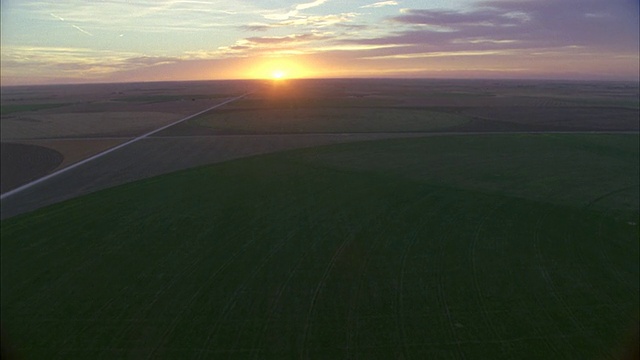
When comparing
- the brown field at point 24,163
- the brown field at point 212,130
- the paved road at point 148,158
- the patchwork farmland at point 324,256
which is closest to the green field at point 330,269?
the patchwork farmland at point 324,256

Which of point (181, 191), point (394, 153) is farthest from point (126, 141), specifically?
point (394, 153)

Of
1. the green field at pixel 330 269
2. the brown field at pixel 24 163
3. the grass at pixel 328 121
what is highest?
the grass at pixel 328 121

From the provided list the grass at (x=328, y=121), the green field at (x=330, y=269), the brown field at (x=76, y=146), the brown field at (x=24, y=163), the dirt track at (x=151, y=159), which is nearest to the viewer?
the green field at (x=330, y=269)

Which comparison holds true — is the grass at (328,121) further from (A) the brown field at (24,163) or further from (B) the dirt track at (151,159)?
(A) the brown field at (24,163)

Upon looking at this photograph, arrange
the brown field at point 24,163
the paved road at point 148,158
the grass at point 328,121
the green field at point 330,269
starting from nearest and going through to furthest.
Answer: the green field at point 330,269, the paved road at point 148,158, the brown field at point 24,163, the grass at point 328,121

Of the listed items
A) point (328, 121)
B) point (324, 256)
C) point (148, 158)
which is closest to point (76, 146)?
point (148, 158)

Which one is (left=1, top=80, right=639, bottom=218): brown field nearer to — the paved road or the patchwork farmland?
the paved road

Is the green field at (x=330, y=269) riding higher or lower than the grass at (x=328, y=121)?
lower

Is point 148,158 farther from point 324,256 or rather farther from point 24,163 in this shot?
point 324,256
